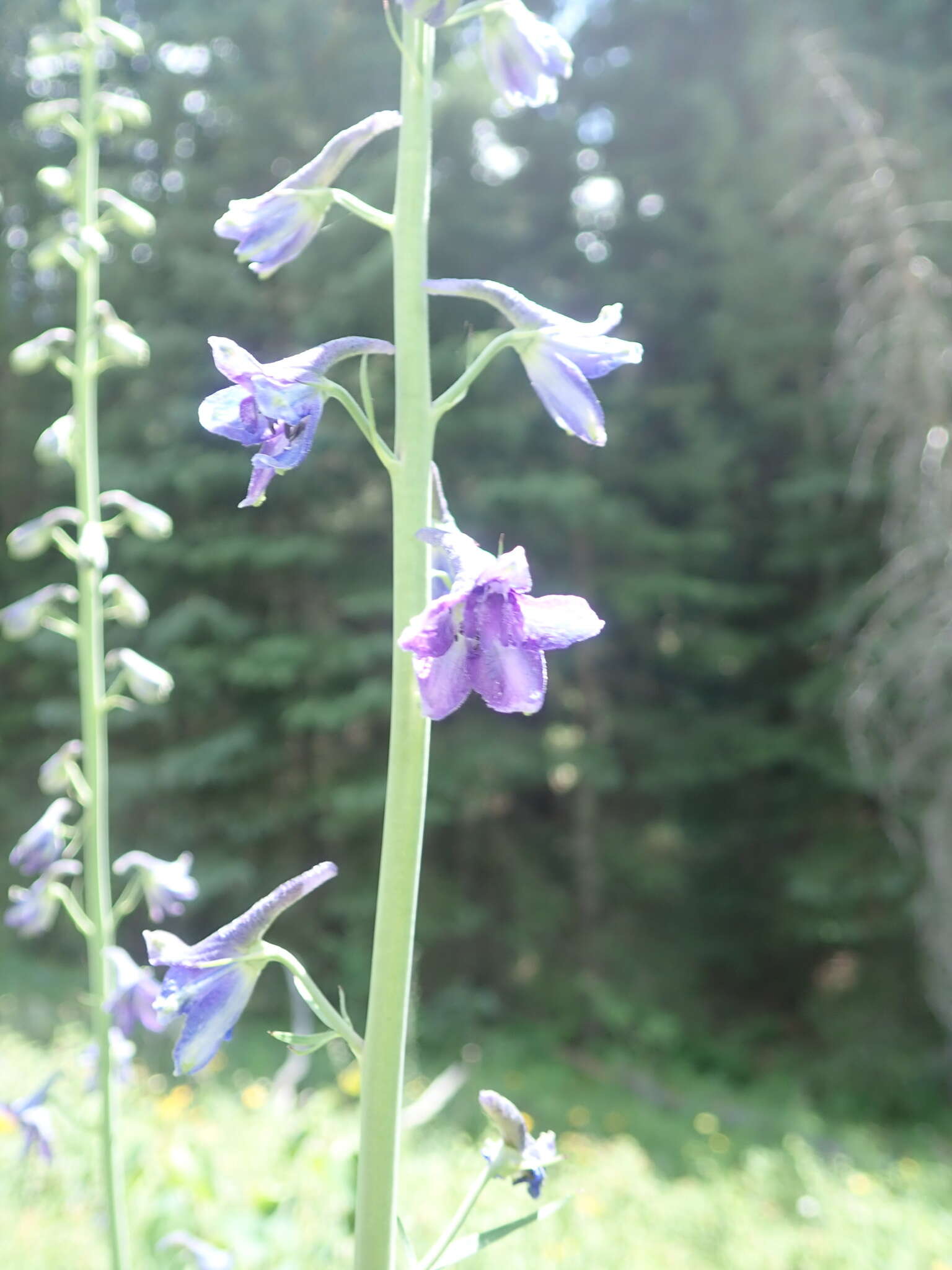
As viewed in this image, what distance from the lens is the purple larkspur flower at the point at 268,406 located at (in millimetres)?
1149

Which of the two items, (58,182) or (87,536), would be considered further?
(58,182)

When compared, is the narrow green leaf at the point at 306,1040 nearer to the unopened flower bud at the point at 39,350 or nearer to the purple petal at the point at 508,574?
the purple petal at the point at 508,574

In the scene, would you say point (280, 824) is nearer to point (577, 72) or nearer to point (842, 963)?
point (842, 963)

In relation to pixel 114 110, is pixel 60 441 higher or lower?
lower

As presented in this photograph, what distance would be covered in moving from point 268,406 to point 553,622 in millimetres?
390

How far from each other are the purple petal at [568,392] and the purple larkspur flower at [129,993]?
1.58 meters

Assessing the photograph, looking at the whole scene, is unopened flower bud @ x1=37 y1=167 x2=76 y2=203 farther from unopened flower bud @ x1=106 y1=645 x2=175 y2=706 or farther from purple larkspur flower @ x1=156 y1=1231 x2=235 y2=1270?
purple larkspur flower @ x1=156 y1=1231 x2=235 y2=1270

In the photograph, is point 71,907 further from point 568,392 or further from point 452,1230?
point 568,392

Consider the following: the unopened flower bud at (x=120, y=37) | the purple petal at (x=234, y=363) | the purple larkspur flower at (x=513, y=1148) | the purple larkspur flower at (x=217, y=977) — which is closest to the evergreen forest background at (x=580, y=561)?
the unopened flower bud at (x=120, y=37)

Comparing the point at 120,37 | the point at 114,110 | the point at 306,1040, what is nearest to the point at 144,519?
the point at 114,110

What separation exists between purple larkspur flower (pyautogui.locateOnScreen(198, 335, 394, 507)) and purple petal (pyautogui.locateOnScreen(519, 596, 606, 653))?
0.31 m

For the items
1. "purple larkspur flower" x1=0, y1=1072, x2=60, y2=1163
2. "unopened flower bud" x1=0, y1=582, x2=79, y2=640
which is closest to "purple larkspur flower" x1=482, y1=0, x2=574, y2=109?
"unopened flower bud" x1=0, y1=582, x2=79, y2=640

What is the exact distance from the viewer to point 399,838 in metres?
1.19

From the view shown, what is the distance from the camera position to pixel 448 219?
28.2ft
